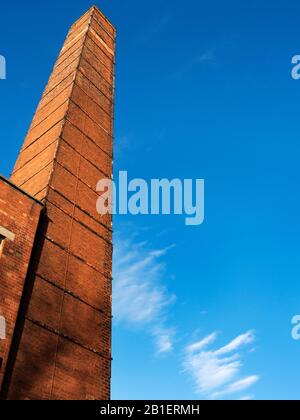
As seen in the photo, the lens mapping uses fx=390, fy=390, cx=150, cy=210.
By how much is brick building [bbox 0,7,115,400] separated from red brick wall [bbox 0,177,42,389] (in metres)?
0.02

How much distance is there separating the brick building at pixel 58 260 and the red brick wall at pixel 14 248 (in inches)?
0.8

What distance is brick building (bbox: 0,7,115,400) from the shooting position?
7422 millimetres

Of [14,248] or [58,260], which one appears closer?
[14,248]

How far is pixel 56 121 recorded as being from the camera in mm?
12984

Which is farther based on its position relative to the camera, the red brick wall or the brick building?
the brick building

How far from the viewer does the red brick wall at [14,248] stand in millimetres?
7199

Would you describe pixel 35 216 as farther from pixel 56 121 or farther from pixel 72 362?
pixel 56 121

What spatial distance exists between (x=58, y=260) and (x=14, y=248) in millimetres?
1419

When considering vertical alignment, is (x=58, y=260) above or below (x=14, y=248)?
above

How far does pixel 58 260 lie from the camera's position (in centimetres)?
919

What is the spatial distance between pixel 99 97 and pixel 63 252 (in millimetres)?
8259

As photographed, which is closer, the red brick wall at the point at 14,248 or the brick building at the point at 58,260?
the red brick wall at the point at 14,248

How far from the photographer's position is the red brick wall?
23.6 ft
